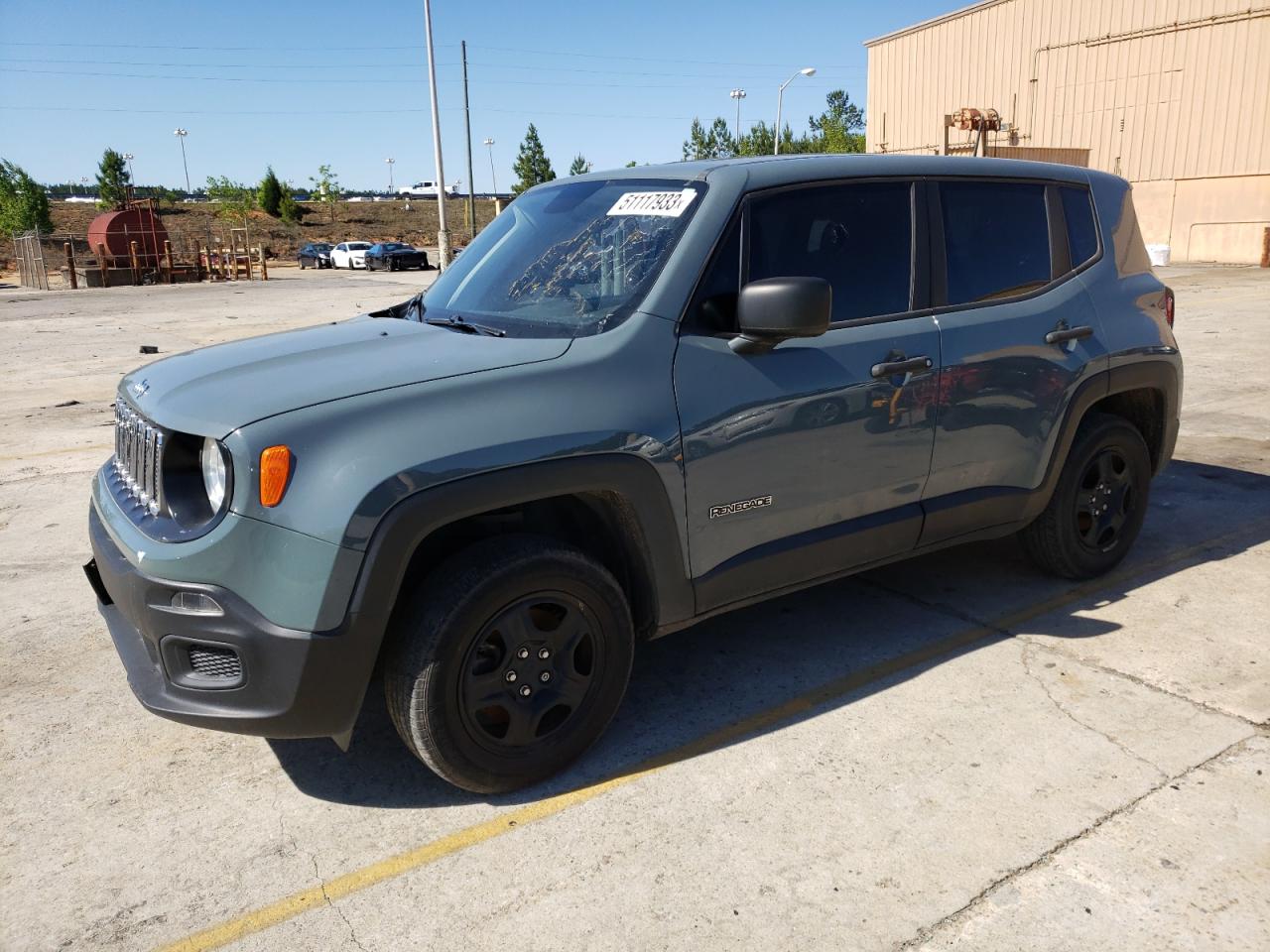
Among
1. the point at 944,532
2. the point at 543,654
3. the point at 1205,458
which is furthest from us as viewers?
the point at 1205,458

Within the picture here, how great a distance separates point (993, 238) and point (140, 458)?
3217 millimetres

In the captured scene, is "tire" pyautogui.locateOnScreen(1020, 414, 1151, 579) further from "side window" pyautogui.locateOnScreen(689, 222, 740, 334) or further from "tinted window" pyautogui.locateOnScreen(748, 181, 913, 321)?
"side window" pyautogui.locateOnScreen(689, 222, 740, 334)

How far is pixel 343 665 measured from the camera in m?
2.64

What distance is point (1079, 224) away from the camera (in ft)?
14.3

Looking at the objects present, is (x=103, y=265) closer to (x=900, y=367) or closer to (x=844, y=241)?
(x=844, y=241)

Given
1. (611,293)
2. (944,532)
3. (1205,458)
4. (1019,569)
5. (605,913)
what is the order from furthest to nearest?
1. (1205,458)
2. (1019,569)
3. (944,532)
4. (611,293)
5. (605,913)

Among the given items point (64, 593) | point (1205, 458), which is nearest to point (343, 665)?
point (64, 593)

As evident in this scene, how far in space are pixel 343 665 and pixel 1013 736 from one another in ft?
6.96

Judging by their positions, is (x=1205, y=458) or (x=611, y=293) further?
(x=1205, y=458)

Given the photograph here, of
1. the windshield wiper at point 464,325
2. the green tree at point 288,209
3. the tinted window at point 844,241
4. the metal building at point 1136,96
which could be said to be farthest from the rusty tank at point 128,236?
the tinted window at point 844,241

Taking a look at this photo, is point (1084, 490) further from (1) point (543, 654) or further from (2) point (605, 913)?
(2) point (605, 913)

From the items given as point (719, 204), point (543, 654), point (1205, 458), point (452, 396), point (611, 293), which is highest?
point (719, 204)

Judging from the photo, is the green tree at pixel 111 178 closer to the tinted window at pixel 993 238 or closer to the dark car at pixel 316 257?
the dark car at pixel 316 257

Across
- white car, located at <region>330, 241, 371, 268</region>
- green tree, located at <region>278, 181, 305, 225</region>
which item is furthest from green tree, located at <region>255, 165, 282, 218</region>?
A: white car, located at <region>330, 241, 371, 268</region>
